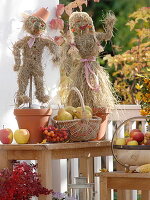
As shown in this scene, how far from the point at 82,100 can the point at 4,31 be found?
0.82 metres

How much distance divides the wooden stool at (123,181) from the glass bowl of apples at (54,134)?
368mm

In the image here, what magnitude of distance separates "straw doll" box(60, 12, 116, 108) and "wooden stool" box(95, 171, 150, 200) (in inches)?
31.4

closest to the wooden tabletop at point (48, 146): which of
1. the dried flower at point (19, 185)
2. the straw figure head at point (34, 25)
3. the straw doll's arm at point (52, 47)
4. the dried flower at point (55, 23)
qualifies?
the dried flower at point (19, 185)

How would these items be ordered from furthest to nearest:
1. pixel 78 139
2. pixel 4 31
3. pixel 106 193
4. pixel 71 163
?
pixel 71 163
pixel 4 31
pixel 78 139
pixel 106 193

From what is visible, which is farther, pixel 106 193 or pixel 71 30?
pixel 71 30

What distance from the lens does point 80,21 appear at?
534 cm

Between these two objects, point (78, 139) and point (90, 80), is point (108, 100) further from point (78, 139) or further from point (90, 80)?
point (78, 139)

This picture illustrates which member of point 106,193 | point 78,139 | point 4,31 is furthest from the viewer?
point 4,31

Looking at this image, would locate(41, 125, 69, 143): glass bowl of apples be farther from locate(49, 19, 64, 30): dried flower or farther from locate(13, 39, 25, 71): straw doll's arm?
locate(49, 19, 64, 30): dried flower

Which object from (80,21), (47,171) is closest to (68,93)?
(80,21)

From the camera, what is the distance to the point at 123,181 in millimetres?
4574

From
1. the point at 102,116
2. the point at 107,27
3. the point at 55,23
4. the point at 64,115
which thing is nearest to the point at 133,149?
the point at 64,115

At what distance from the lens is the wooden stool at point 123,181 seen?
4.50m

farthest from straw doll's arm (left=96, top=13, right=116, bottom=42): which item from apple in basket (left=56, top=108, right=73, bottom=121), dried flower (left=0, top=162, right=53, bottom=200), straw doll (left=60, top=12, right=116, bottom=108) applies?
dried flower (left=0, top=162, right=53, bottom=200)
